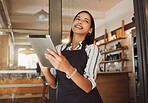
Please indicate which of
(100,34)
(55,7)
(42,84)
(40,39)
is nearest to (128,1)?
(100,34)

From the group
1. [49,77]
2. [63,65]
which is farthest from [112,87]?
[63,65]

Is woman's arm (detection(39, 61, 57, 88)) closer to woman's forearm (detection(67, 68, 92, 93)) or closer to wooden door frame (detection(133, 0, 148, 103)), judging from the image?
woman's forearm (detection(67, 68, 92, 93))

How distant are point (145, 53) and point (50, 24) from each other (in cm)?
106

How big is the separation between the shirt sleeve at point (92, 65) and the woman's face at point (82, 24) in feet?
0.57

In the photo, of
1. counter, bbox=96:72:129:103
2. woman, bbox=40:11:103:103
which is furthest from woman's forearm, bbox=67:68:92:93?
counter, bbox=96:72:129:103

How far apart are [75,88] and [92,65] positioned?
0.20 metres

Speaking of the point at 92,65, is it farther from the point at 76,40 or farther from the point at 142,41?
the point at 142,41

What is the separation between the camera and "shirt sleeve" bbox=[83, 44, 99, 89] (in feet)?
3.90

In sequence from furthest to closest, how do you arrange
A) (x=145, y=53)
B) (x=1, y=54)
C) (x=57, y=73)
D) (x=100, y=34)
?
(x=100, y=34), (x=145, y=53), (x=1, y=54), (x=57, y=73)

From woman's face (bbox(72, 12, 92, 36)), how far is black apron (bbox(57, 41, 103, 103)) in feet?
0.40

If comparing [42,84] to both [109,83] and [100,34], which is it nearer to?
[109,83]

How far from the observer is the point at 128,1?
16.1 ft

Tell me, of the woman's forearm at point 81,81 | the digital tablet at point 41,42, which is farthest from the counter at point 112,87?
the digital tablet at point 41,42

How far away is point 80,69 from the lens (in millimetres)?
1248
